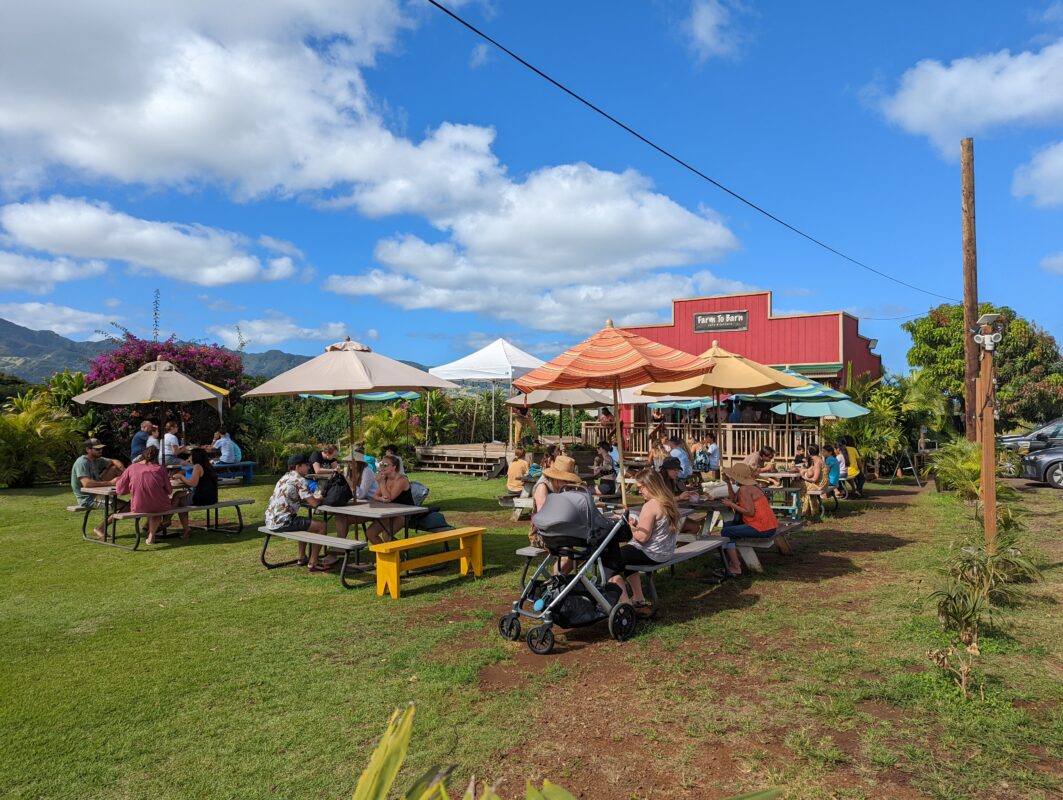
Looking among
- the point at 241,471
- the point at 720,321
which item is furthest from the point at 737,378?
the point at 720,321

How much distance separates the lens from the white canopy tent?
1817 centimetres

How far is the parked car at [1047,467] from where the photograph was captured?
15.0 metres

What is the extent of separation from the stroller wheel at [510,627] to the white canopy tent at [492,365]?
12263 mm

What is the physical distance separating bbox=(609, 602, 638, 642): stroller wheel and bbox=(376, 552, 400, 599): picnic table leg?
2.22m

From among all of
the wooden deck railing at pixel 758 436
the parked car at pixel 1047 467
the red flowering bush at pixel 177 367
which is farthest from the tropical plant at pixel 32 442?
the parked car at pixel 1047 467

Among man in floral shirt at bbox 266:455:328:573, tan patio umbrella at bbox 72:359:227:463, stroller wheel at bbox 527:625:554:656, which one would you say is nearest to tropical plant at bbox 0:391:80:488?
tan patio umbrella at bbox 72:359:227:463

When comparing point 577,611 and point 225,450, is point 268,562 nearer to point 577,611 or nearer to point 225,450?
point 577,611

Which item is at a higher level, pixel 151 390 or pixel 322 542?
pixel 151 390

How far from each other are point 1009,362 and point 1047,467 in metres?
21.8

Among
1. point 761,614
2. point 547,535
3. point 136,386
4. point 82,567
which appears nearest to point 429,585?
point 547,535

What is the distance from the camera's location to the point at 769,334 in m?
23.5

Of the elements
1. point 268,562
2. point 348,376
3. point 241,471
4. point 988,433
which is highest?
point 348,376

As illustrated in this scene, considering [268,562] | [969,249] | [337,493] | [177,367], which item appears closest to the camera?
[337,493]

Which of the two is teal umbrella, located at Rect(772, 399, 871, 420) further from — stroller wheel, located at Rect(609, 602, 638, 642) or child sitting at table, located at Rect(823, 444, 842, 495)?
stroller wheel, located at Rect(609, 602, 638, 642)
